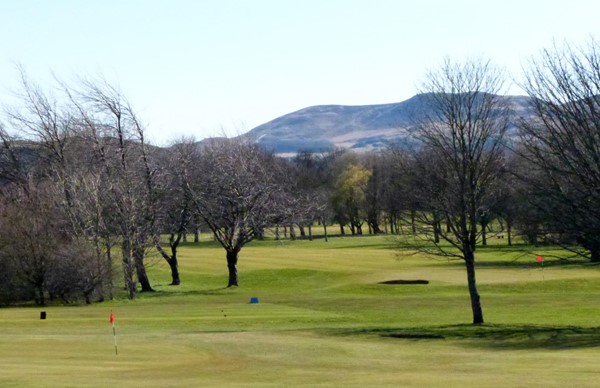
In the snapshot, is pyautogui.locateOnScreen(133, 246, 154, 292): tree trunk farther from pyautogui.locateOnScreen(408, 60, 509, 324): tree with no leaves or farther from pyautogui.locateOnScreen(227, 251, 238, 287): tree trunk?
pyautogui.locateOnScreen(408, 60, 509, 324): tree with no leaves

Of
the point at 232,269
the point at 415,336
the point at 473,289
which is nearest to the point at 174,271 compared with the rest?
the point at 232,269

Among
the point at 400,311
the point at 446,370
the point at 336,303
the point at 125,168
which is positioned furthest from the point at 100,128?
the point at 446,370

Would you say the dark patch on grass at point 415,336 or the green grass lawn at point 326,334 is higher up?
the green grass lawn at point 326,334

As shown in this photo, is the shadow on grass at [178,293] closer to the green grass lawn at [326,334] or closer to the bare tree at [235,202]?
the green grass lawn at [326,334]

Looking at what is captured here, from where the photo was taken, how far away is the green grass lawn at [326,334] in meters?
21.5

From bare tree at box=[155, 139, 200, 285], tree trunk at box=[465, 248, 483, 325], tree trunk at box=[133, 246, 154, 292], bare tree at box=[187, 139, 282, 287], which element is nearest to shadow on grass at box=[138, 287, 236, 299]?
tree trunk at box=[133, 246, 154, 292]

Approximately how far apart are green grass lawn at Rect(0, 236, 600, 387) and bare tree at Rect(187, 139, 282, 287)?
374 cm

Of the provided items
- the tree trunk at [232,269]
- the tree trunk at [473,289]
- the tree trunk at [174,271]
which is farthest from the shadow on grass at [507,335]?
the tree trunk at [174,271]

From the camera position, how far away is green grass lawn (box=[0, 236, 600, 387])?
21453mm

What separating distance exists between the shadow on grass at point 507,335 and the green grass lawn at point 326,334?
7 cm

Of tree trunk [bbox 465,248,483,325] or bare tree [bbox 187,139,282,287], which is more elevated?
bare tree [bbox 187,139,282,287]

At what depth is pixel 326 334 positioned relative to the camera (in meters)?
32.8

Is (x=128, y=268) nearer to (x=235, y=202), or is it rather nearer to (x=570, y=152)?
(x=235, y=202)

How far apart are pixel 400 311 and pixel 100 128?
88.6 ft
